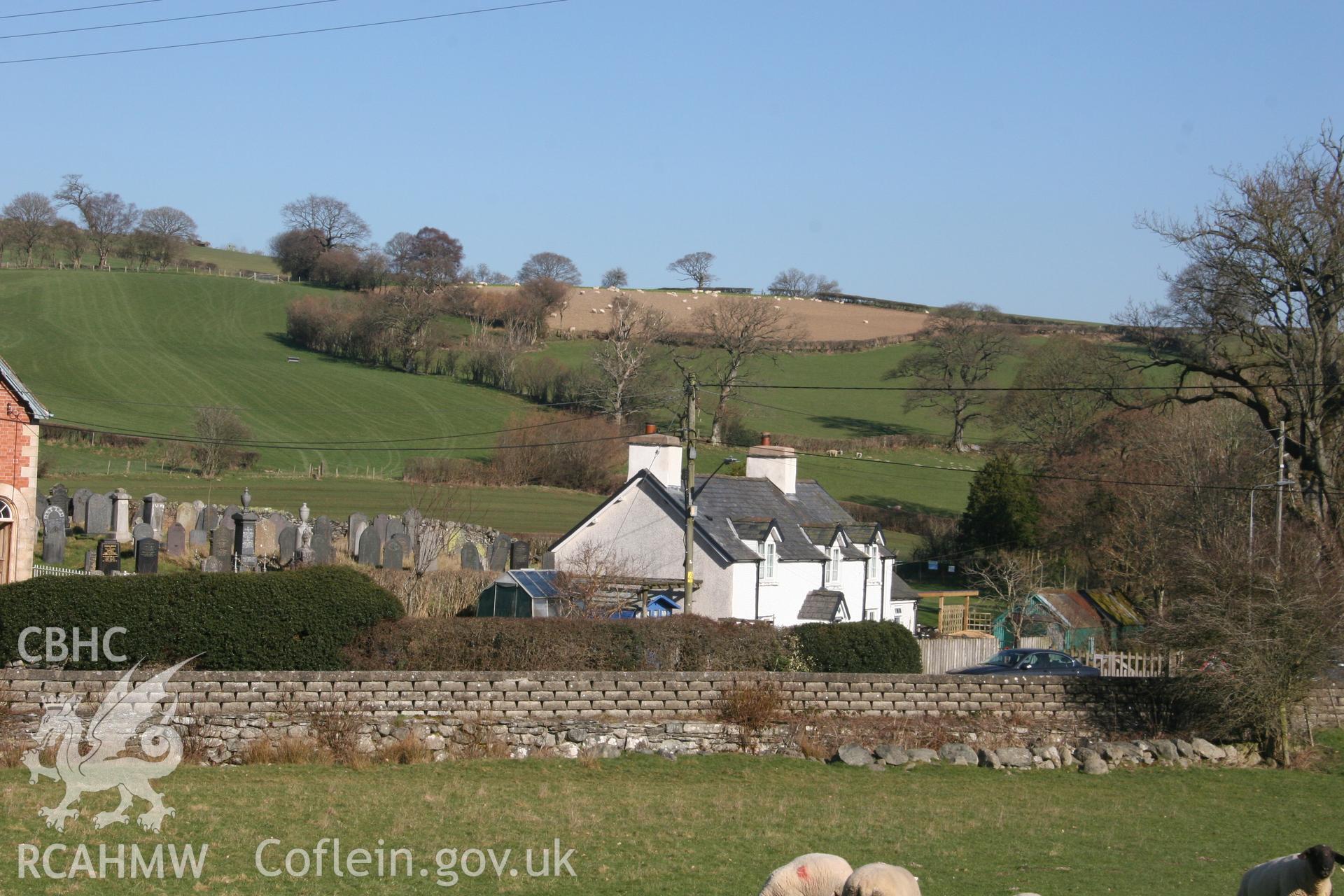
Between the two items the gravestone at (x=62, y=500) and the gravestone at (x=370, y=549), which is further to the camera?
the gravestone at (x=62, y=500)

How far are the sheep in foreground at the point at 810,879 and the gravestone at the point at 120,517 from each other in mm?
34451

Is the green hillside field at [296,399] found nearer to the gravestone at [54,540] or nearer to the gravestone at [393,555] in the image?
the gravestone at [393,555]

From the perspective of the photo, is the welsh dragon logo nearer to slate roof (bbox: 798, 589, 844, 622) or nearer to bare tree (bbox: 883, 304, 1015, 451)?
slate roof (bbox: 798, 589, 844, 622)

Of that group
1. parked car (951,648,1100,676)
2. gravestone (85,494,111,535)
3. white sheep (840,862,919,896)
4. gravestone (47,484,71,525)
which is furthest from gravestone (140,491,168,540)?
white sheep (840,862,919,896)

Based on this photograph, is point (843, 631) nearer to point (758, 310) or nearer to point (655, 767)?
point (655, 767)

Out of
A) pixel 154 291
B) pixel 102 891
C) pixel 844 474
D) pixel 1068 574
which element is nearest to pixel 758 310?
pixel 844 474

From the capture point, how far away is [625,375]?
7200cm

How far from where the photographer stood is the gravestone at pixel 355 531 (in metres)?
40.3

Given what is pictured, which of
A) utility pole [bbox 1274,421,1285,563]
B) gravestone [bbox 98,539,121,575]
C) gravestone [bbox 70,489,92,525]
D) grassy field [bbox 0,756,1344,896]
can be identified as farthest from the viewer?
gravestone [bbox 70,489,92,525]

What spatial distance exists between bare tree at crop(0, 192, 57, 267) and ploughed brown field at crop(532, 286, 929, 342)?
A: 4702 cm

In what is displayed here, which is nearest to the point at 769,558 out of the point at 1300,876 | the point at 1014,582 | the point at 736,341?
the point at 1014,582

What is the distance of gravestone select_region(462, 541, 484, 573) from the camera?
39188 millimetres

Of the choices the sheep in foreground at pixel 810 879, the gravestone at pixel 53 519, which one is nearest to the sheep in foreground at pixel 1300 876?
the sheep in foreground at pixel 810 879

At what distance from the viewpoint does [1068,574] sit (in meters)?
54.5
